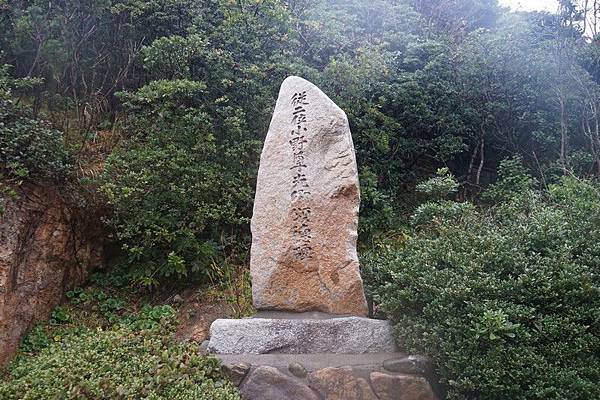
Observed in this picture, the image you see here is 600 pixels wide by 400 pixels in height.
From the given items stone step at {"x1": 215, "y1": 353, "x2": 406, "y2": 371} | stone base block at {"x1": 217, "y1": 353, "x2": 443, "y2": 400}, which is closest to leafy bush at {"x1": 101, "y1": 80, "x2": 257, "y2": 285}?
stone step at {"x1": 215, "y1": 353, "x2": 406, "y2": 371}

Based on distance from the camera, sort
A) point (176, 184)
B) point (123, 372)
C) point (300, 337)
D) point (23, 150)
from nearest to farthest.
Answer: point (123, 372)
point (300, 337)
point (23, 150)
point (176, 184)

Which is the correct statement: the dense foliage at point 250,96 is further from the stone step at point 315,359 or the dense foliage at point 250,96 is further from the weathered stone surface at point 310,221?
the stone step at point 315,359

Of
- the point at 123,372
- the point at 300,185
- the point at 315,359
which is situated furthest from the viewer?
the point at 300,185

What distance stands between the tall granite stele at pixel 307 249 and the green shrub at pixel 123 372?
36 cm

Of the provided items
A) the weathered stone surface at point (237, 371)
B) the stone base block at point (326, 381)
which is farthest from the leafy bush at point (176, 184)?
the stone base block at point (326, 381)

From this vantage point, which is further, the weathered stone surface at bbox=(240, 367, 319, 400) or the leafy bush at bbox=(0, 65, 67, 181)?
the leafy bush at bbox=(0, 65, 67, 181)

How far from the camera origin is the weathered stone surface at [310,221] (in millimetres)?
4078

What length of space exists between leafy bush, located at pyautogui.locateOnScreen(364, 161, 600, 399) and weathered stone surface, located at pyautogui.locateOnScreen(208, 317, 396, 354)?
199 millimetres

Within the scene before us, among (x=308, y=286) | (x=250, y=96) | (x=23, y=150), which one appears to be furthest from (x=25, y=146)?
(x=308, y=286)

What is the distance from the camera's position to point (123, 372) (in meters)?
3.30

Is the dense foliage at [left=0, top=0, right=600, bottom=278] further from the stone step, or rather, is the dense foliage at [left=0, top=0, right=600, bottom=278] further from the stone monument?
the stone step

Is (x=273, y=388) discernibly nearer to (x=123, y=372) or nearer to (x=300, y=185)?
(x=123, y=372)

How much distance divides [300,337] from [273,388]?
513 millimetres

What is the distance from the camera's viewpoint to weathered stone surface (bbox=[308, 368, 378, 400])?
3.35 meters
